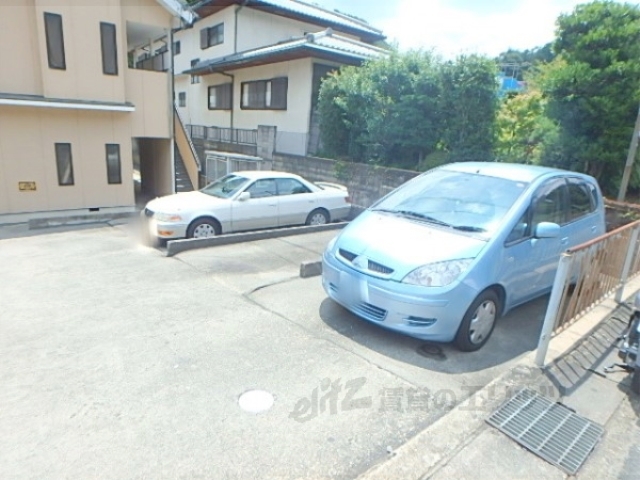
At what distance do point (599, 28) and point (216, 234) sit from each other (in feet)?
25.5

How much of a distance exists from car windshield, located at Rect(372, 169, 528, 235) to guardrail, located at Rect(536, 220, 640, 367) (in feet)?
2.49

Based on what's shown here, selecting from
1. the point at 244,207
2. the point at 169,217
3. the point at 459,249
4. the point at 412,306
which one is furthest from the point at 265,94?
the point at 412,306

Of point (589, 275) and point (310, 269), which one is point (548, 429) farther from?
point (310, 269)

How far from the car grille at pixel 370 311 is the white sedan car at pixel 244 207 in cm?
424

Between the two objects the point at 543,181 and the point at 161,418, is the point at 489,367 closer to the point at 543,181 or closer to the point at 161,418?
the point at 543,181

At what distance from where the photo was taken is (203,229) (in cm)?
708

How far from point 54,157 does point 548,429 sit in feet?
38.4

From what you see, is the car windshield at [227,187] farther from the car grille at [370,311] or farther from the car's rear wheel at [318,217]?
the car grille at [370,311]

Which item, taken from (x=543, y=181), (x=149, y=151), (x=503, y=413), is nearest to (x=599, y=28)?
(x=543, y=181)

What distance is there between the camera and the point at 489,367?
339 cm

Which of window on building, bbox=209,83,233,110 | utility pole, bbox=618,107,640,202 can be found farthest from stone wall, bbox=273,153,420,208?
window on building, bbox=209,83,233,110

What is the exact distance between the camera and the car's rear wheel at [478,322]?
11.2ft

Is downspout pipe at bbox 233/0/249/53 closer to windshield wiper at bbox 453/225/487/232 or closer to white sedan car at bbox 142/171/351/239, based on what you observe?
white sedan car at bbox 142/171/351/239

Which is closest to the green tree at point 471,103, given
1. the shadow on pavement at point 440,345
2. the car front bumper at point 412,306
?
the shadow on pavement at point 440,345
